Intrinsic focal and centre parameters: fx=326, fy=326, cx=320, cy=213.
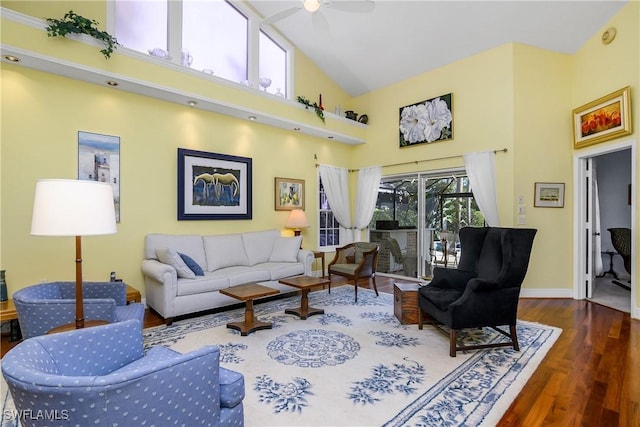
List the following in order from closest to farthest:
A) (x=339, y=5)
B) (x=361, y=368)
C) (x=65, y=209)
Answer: (x=65, y=209) < (x=361, y=368) < (x=339, y=5)

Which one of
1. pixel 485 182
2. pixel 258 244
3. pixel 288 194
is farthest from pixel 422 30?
pixel 258 244

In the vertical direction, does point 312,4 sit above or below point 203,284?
above

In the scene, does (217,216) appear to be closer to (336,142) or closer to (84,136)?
(84,136)

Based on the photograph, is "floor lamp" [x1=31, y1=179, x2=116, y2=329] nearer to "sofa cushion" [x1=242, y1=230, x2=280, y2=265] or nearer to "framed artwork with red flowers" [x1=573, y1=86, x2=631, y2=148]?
"sofa cushion" [x1=242, y1=230, x2=280, y2=265]

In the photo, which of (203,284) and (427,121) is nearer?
(203,284)

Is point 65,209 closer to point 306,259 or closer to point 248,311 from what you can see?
point 248,311

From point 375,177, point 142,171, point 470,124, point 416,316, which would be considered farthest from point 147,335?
point 470,124

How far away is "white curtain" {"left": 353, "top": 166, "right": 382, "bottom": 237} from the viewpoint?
6627mm

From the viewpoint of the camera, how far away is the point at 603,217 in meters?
6.43

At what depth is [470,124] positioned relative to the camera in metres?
5.30

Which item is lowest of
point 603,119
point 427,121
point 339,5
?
point 603,119

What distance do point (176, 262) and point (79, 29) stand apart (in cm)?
272

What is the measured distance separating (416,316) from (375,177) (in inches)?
138

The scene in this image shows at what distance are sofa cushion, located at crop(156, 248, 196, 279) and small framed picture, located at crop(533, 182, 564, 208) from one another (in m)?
4.97
